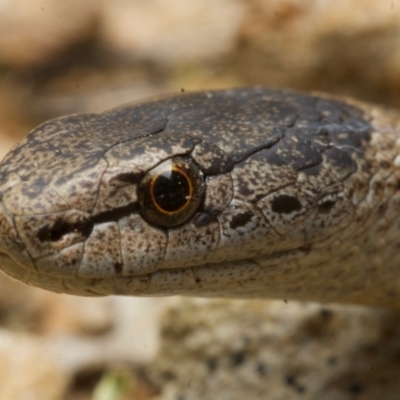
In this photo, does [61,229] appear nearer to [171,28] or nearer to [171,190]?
[171,190]

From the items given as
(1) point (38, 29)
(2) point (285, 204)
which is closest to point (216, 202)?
(2) point (285, 204)

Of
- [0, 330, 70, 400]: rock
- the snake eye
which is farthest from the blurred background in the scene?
the snake eye

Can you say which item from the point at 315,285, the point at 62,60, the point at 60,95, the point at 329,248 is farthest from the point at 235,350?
the point at 62,60

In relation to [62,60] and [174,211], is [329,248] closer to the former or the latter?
[174,211]

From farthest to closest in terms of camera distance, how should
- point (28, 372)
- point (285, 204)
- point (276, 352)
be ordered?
point (28, 372), point (276, 352), point (285, 204)

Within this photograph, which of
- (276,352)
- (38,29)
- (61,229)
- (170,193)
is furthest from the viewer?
(38,29)

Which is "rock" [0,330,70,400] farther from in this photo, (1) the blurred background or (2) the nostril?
(2) the nostril

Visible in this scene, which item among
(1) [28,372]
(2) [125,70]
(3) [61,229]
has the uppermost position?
(2) [125,70]

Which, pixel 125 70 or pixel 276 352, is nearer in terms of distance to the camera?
pixel 276 352
